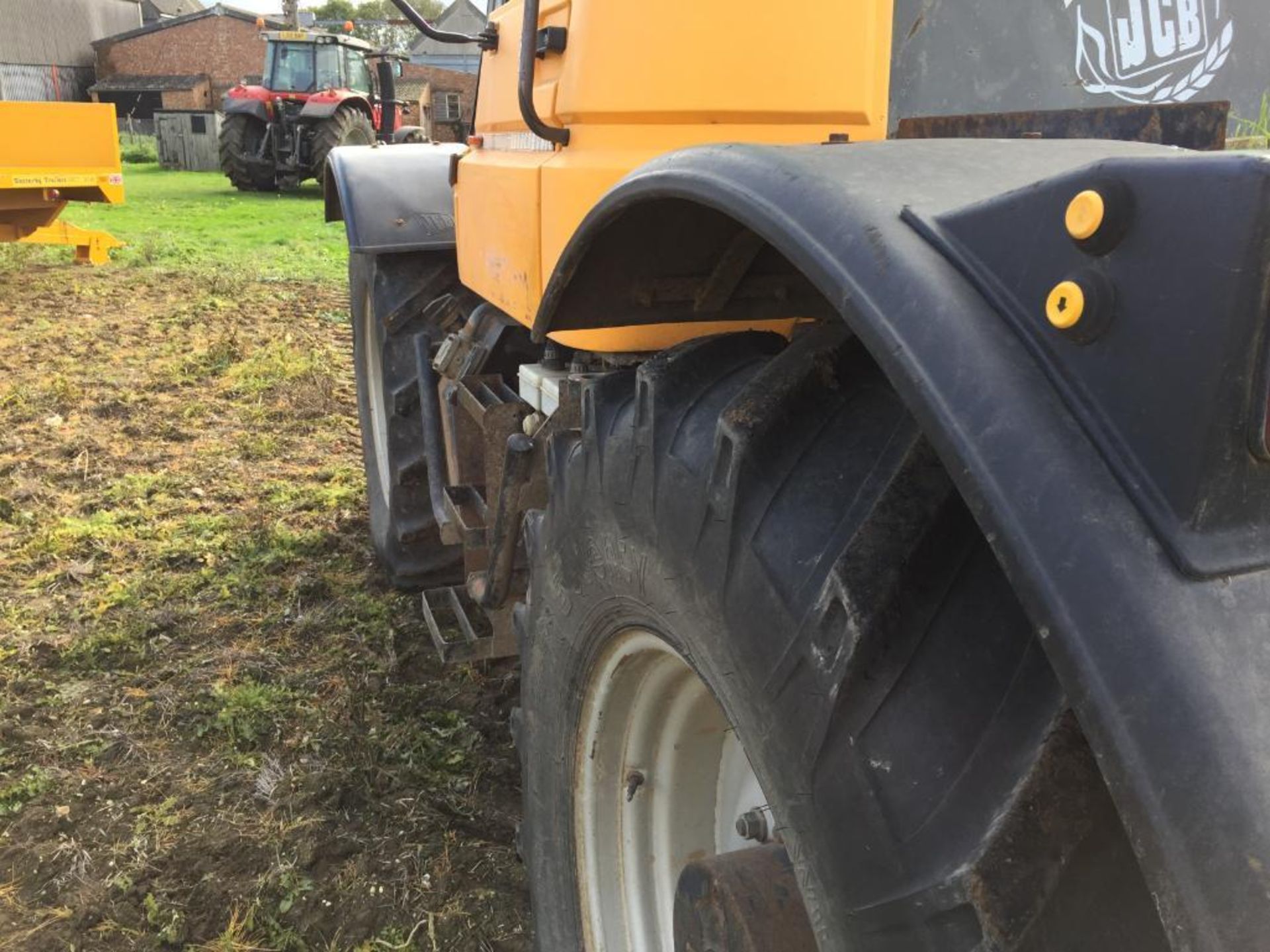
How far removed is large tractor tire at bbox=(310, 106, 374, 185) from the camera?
17.4m

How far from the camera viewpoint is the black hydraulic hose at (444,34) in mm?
2254

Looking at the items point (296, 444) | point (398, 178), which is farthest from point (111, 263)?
point (398, 178)

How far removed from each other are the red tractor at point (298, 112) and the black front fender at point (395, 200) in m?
14.9

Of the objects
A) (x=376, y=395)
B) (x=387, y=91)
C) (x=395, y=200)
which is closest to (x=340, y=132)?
(x=387, y=91)

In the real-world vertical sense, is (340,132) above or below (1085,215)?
above

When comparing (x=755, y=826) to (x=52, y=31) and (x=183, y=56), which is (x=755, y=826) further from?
(x=52, y=31)

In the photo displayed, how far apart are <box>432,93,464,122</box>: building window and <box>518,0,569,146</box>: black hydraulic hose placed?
85.5ft

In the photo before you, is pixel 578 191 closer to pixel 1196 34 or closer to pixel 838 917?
pixel 1196 34

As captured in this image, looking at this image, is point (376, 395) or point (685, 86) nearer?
point (685, 86)

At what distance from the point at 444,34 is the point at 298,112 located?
18003 millimetres

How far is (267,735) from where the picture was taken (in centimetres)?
301

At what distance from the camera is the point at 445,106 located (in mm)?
30359

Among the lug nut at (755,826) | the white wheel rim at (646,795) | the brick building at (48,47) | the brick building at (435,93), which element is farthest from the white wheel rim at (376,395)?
the brick building at (48,47)

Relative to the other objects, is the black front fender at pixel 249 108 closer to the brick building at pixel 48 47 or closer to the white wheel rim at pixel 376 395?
the white wheel rim at pixel 376 395
